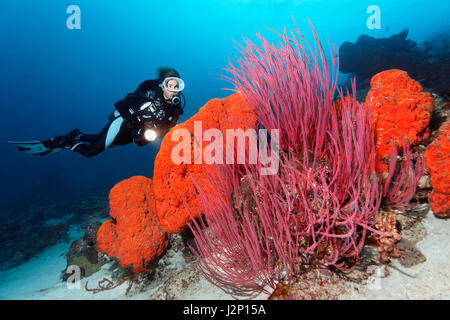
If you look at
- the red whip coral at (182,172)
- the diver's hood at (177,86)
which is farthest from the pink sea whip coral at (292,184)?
the diver's hood at (177,86)

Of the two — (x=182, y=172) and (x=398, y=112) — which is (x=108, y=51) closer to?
(x=182, y=172)

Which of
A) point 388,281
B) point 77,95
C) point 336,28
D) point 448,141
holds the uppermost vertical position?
point 336,28

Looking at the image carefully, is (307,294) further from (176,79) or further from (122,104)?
(122,104)

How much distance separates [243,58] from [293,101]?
0.83 meters

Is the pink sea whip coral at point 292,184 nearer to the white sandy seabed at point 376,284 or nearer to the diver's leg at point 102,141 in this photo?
the white sandy seabed at point 376,284

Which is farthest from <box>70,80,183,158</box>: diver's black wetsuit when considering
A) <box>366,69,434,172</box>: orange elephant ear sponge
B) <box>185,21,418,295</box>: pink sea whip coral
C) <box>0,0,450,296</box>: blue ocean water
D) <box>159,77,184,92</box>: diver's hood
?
<box>0,0,450,296</box>: blue ocean water

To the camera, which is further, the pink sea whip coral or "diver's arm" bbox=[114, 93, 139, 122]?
"diver's arm" bbox=[114, 93, 139, 122]

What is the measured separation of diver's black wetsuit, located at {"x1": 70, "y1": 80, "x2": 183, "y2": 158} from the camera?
166 inches

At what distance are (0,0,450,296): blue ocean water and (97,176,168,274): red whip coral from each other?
29.9m

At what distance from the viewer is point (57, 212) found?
12305 mm

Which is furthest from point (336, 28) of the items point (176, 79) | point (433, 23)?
point (176, 79)

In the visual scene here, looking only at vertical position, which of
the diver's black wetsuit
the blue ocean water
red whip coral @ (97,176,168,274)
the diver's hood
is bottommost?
red whip coral @ (97,176,168,274)

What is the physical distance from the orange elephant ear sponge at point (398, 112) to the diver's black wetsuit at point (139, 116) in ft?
11.7

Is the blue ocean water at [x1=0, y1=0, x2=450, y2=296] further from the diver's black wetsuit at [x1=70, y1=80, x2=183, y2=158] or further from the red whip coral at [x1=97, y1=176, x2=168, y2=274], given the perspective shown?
the red whip coral at [x1=97, y1=176, x2=168, y2=274]
